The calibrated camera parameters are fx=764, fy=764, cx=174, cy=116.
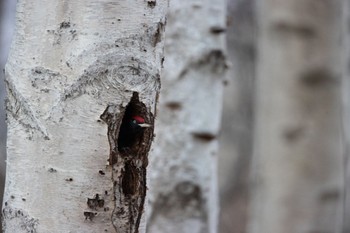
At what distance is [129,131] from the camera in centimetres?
95

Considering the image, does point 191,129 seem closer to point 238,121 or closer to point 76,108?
point 76,108

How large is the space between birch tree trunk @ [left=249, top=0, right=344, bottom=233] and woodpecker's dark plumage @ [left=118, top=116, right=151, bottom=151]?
171 centimetres

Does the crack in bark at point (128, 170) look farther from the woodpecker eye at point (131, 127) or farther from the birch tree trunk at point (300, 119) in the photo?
the birch tree trunk at point (300, 119)

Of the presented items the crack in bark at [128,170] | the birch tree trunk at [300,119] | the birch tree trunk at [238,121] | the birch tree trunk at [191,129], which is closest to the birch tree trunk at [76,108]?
the crack in bark at [128,170]

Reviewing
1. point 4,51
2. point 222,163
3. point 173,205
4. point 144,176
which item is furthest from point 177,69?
point 222,163

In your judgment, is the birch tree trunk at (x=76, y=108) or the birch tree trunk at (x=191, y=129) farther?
the birch tree trunk at (x=191, y=129)

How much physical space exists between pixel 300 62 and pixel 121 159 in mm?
1836

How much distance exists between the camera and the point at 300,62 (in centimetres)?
269

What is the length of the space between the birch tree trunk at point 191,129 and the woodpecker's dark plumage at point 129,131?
3.31 feet

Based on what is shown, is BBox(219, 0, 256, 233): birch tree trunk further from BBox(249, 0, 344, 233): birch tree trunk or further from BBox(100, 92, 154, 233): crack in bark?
BBox(100, 92, 154, 233): crack in bark

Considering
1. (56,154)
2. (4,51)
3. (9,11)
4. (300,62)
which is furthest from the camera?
(9,11)

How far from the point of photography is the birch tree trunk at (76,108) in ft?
3.01

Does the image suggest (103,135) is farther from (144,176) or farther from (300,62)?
(300,62)

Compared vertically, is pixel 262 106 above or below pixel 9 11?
below
